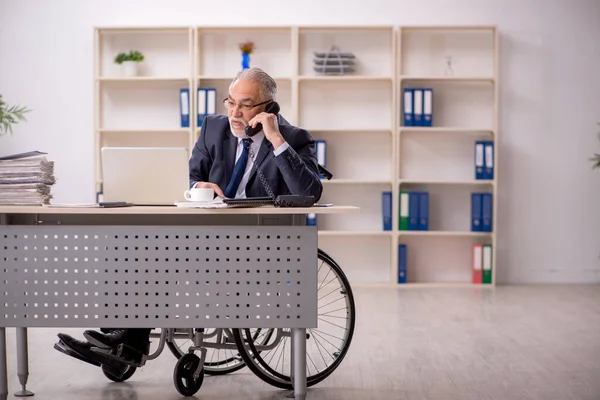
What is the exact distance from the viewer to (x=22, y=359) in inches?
125

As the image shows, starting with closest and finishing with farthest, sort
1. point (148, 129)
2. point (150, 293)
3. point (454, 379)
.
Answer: point (150, 293) < point (454, 379) < point (148, 129)

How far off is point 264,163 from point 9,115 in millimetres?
4102

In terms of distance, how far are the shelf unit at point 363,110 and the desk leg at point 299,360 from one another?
403 cm

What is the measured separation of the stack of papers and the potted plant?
3966 mm

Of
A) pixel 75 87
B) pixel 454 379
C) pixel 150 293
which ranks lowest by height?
pixel 454 379

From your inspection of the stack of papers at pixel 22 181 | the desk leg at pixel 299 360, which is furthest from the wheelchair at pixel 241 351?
the stack of papers at pixel 22 181

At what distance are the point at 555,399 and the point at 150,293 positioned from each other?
1.62 m

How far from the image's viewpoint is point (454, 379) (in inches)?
138

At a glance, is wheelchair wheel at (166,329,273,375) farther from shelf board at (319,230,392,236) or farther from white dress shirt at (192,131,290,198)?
shelf board at (319,230,392,236)

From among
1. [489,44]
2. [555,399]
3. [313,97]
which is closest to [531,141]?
[489,44]

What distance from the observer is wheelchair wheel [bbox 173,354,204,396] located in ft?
10.4

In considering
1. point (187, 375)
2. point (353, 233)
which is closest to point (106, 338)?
point (187, 375)

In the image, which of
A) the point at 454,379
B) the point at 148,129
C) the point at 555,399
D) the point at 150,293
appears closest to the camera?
the point at 150,293

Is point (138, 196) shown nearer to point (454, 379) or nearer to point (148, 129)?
point (454, 379)
